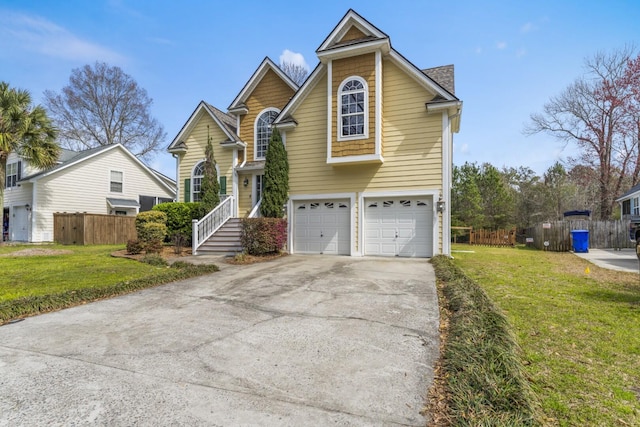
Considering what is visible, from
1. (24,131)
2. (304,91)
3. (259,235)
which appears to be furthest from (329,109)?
(24,131)

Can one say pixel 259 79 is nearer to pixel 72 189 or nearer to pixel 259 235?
pixel 259 235

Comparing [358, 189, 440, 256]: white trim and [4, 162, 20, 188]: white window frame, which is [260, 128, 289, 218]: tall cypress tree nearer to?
[358, 189, 440, 256]: white trim

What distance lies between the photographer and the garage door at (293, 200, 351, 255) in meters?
12.6

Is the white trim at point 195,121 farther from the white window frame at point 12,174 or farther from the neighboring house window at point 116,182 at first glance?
the white window frame at point 12,174

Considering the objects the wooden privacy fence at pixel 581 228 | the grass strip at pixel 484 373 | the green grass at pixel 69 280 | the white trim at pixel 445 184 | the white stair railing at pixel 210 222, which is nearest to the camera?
the grass strip at pixel 484 373

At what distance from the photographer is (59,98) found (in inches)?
1083

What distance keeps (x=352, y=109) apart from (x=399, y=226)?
4.75m

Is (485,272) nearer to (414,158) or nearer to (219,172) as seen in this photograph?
(414,158)

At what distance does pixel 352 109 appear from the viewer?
39.3ft

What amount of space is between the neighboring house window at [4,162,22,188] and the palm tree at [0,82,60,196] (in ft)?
14.2

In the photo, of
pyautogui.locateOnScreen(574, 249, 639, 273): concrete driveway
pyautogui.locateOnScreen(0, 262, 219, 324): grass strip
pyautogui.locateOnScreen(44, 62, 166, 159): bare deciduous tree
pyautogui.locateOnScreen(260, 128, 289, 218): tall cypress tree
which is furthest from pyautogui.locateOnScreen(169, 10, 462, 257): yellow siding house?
pyautogui.locateOnScreen(44, 62, 166, 159): bare deciduous tree

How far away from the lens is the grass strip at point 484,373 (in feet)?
7.61

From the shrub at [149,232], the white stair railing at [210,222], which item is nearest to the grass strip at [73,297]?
the white stair railing at [210,222]

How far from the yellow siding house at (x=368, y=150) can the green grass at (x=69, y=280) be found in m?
5.54
